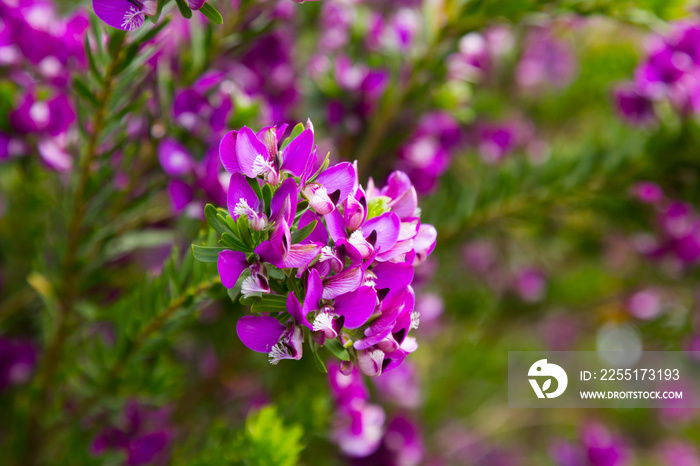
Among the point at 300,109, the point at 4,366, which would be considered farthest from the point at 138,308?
the point at 300,109

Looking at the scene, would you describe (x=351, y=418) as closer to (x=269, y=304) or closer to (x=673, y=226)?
(x=269, y=304)

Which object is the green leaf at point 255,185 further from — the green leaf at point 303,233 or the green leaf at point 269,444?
the green leaf at point 269,444

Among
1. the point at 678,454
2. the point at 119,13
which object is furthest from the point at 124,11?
the point at 678,454

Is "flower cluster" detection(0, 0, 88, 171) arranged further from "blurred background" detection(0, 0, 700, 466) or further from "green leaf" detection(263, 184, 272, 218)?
"green leaf" detection(263, 184, 272, 218)

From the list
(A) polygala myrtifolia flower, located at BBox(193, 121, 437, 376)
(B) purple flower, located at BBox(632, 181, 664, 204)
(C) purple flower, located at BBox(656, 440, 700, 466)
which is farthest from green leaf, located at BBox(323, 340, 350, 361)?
(C) purple flower, located at BBox(656, 440, 700, 466)

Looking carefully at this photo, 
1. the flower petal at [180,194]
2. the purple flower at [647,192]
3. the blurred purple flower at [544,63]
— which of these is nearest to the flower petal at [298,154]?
the flower petal at [180,194]

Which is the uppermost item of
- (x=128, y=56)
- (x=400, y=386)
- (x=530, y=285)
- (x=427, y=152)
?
Result: (x=128, y=56)
